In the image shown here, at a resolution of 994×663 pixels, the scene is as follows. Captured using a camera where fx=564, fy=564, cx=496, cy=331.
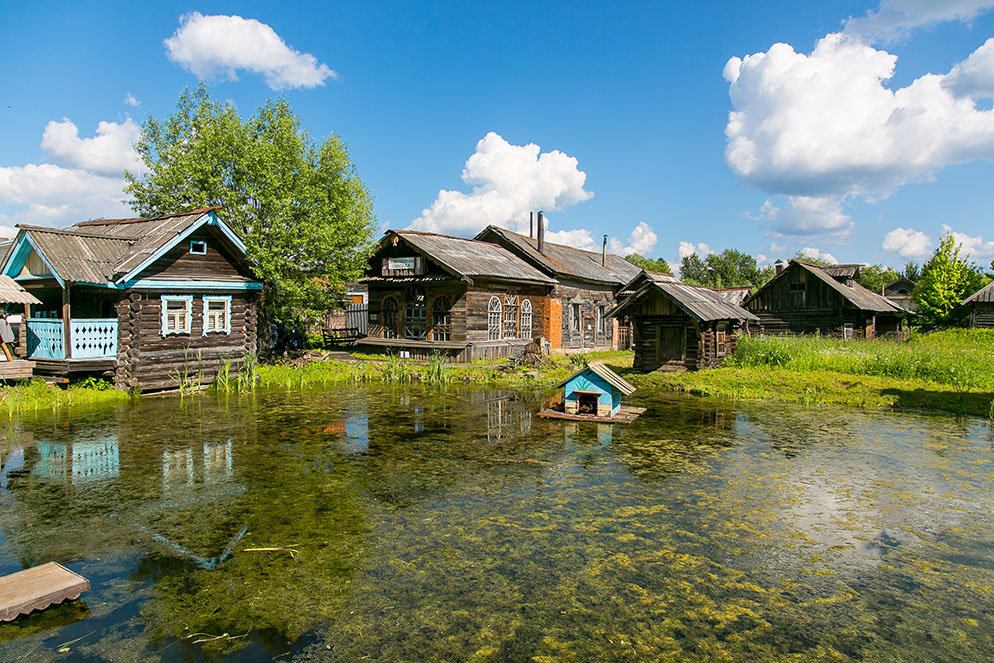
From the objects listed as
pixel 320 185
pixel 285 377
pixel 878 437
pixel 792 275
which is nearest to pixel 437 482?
pixel 878 437

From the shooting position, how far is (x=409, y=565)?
5914 millimetres

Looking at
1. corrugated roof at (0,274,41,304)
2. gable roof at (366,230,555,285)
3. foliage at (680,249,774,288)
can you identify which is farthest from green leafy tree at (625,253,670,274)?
corrugated roof at (0,274,41,304)

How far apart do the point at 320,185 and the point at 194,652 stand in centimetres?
2262

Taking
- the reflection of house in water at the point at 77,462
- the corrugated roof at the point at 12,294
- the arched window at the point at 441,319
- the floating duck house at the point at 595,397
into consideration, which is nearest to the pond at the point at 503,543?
the reflection of house in water at the point at 77,462

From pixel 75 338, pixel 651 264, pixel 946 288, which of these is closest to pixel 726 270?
pixel 651 264

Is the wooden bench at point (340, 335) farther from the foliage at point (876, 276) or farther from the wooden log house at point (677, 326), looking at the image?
the foliage at point (876, 276)

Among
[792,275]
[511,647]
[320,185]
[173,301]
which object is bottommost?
[511,647]

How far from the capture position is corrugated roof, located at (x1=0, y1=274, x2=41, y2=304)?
14898 mm

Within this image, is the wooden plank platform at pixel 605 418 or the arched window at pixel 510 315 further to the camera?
the arched window at pixel 510 315

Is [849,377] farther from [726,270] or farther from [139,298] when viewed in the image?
[726,270]

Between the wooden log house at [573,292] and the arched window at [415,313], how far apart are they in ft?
23.6

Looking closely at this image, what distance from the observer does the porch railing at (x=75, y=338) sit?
51.2 feet

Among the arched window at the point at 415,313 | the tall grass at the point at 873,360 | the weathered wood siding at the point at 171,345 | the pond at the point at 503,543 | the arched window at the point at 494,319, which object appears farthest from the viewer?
the arched window at the point at 494,319

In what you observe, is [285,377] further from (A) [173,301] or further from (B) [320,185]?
(B) [320,185]
